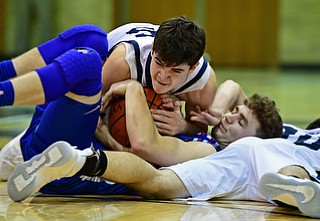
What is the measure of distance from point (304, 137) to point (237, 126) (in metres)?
0.29

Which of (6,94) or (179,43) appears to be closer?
(6,94)

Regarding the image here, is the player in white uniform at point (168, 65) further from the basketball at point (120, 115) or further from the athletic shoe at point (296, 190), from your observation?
the athletic shoe at point (296, 190)

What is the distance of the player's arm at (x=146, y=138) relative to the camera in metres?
3.02

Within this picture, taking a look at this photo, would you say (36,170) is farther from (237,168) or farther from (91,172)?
(237,168)

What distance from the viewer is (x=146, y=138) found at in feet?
9.91

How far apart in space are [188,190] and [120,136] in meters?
0.40

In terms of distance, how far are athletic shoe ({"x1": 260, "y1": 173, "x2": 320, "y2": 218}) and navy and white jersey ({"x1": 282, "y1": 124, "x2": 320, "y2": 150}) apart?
616 mm

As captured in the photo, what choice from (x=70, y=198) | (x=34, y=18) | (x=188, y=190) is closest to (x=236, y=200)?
(x=188, y=190)

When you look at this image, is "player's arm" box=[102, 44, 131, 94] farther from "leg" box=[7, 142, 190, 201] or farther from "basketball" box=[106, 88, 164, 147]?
"leg" box=[7, 142, 190, 201]

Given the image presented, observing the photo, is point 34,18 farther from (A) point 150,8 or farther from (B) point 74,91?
(B) point 74,91

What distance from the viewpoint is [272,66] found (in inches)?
460

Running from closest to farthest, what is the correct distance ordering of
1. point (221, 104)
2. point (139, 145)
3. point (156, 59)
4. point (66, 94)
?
point (66, 94), point (156, 59), point (139, 145), point (221, 104)

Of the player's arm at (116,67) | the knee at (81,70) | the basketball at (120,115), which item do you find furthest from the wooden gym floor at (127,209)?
the player's arm at (116,67)

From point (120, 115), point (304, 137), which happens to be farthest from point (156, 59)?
point (304, 137)
